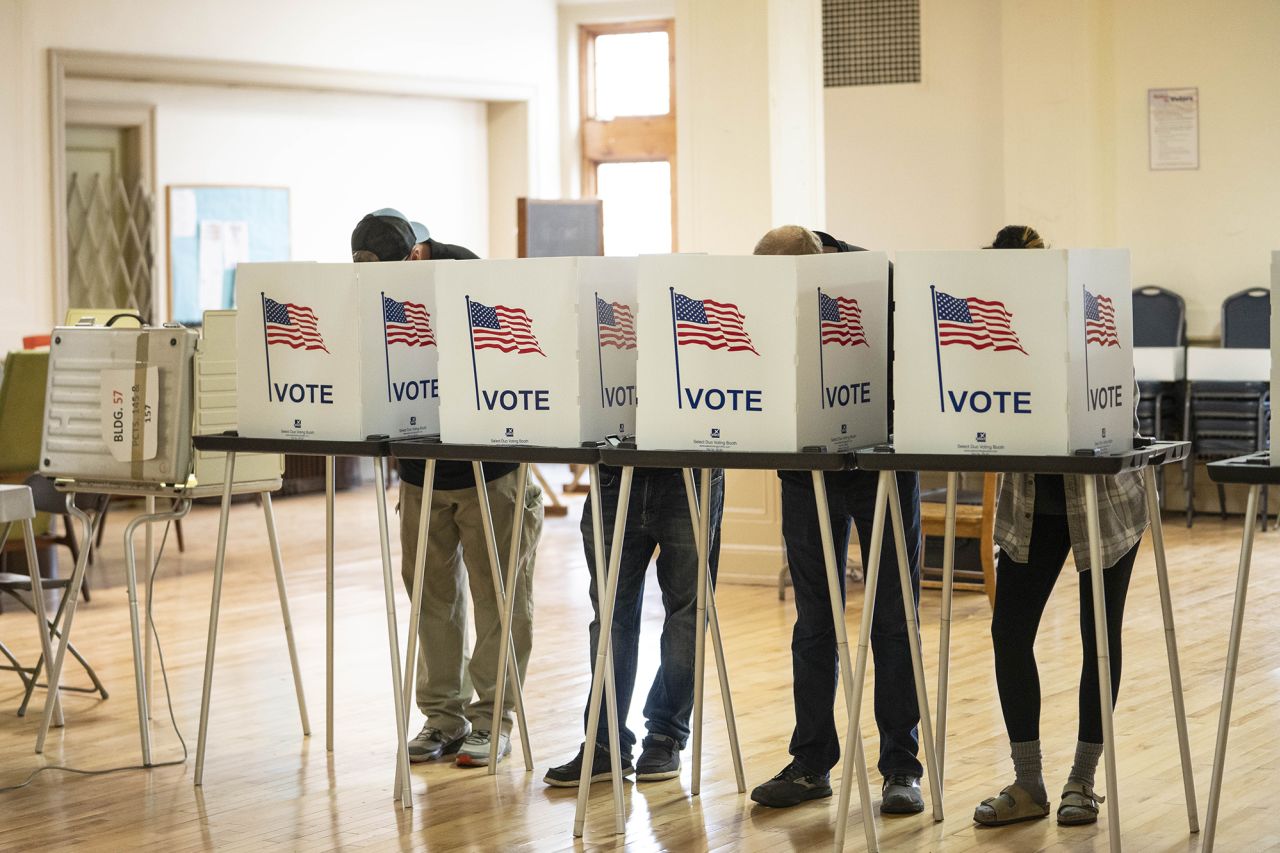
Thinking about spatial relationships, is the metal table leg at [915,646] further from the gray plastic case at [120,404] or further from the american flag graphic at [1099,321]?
the gray plastic case at [120,404]

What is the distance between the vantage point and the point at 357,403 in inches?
145

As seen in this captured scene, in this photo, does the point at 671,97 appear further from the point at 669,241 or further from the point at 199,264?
the point at 199,264

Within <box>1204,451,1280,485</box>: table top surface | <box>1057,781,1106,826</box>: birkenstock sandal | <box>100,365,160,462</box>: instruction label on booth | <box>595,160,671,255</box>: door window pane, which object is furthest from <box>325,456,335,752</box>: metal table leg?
<box>595,160,671,255</box>: door window pane

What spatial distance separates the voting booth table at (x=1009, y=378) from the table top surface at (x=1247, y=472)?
142 mm

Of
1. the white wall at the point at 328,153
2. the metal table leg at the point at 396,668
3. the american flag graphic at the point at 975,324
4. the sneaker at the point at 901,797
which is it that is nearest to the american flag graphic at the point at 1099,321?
the american flag graphic at the point at 975,324

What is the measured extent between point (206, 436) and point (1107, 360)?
211cm

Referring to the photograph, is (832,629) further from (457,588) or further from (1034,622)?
(457,588)

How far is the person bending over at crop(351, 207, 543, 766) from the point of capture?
159 inches

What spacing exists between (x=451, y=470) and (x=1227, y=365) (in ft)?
18.1

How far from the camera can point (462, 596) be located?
4188mm

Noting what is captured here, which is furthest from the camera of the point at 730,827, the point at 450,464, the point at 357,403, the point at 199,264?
the point at 199,264

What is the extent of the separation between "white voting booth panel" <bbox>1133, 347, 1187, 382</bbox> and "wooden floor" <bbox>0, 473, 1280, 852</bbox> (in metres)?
1.94

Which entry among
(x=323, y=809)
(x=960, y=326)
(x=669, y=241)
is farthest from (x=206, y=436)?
(x=669, y=241)

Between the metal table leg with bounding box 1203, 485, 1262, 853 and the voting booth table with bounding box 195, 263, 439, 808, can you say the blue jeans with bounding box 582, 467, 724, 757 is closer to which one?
the voting booth table with bounding box 195, 263, 439, 808
